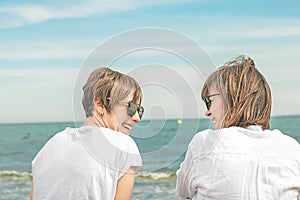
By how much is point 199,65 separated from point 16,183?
9585 mm

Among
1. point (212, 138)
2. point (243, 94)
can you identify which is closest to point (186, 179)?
point (212, 138)

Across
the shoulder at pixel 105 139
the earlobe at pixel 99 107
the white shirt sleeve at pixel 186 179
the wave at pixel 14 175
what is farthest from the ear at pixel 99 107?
the wave at pixel 14 175

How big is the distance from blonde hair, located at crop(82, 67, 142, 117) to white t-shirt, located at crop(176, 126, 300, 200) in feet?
1.35

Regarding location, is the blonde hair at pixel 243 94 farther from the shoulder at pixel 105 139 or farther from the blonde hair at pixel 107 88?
the shoulder at pixel 105 139

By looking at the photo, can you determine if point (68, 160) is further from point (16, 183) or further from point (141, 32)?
point (16, 183)

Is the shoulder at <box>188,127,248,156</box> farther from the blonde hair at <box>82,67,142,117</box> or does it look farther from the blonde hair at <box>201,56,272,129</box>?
→ the blonde hair at <box>82,67,142,117</box>

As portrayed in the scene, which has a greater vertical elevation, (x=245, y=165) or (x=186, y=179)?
(x=245, y=165)

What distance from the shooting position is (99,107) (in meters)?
2.96

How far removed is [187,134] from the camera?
304cm

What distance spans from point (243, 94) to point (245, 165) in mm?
341

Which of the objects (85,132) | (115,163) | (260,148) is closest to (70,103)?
(85,132)

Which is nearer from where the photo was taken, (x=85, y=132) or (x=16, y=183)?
(x=85, y=132)

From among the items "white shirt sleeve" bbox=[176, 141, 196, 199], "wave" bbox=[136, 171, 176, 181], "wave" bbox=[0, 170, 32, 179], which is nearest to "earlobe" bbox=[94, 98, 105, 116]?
"white shirt sleeve" bbox=[176, 141, 196, 199]

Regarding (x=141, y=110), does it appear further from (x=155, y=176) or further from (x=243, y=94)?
(x=155, y=176)
